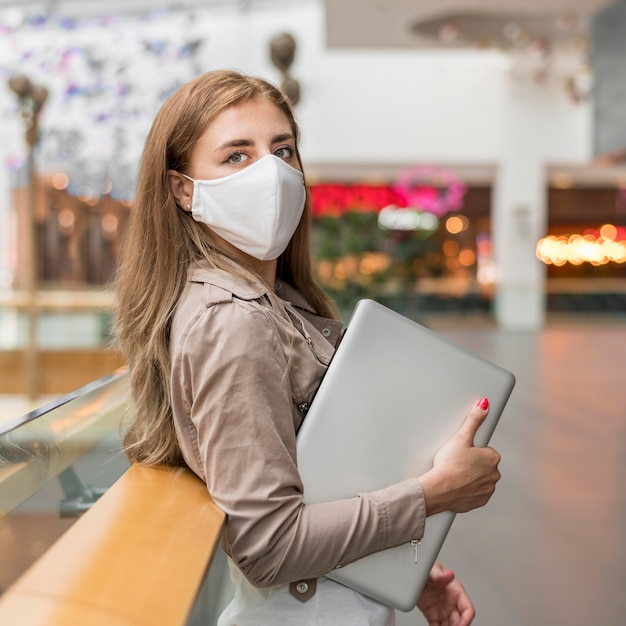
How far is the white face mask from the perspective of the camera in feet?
4.30

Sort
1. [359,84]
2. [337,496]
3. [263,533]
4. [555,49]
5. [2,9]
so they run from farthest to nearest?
[359,84], [555,49], [2,9], [337,496], [263,533]

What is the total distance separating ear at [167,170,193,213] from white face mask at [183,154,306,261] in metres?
0.03

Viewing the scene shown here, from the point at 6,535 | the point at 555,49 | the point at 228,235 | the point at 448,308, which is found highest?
the point at 555,49

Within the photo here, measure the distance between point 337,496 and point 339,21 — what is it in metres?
11.8

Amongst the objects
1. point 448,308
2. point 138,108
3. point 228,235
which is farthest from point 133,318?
point 448,308

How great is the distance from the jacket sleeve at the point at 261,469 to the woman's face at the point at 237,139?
0.26 meters

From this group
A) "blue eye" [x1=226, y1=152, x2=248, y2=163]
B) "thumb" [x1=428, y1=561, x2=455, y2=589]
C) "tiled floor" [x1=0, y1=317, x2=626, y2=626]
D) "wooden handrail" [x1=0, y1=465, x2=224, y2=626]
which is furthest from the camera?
"tiled floor" [x1=0, y1=317, x2=626, y2=626]

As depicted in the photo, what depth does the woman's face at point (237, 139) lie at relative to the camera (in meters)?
1.30

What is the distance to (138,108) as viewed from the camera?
1029 cm

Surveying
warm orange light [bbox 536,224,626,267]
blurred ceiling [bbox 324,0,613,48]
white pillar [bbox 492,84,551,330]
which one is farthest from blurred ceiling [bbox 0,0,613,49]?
warm orange light [bbox 536,224,626,267]

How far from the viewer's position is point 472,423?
1.27 meters

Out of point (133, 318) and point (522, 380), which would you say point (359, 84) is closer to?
point (522, 380)


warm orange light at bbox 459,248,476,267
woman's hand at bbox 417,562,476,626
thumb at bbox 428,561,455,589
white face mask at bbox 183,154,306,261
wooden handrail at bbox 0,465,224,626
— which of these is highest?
white face mask at bbox 183,154,306,261

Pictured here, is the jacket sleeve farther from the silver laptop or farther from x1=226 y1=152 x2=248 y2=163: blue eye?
x1=226 y1=152 x2=248 y2=163: blue eye
